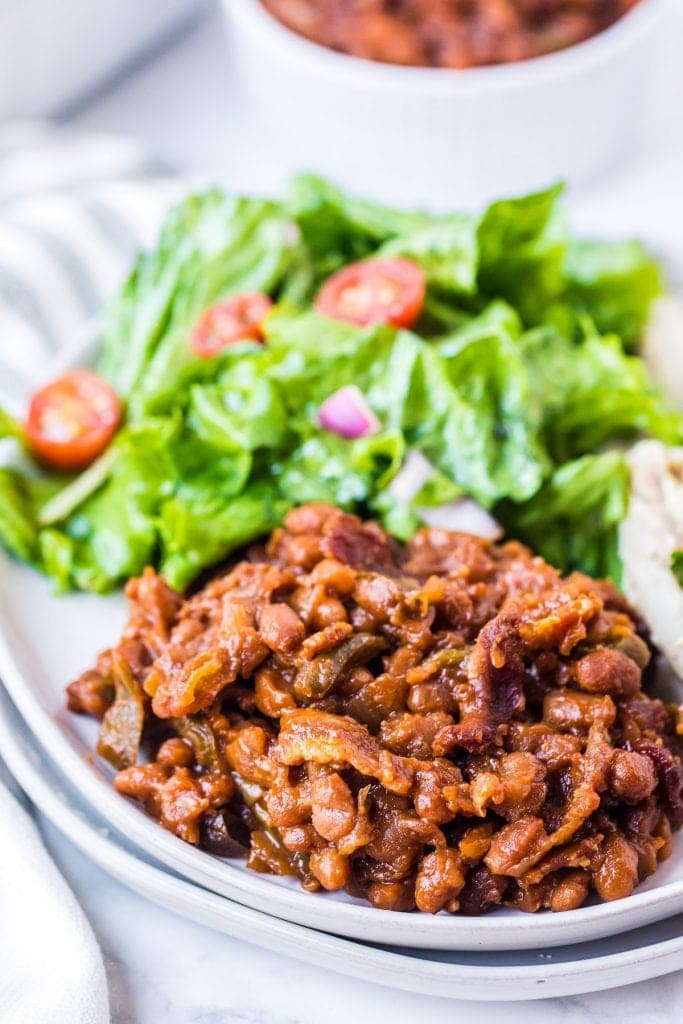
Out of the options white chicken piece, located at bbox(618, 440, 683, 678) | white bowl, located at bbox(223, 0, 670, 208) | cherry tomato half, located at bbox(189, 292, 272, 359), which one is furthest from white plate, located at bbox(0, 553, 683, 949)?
white bowl, located at bbox(223, 0, 670, 208)

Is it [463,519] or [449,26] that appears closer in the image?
[463,519]

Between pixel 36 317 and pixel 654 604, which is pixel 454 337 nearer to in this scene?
pixel 654 604

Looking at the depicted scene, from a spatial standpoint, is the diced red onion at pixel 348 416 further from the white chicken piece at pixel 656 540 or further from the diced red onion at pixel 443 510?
the white chicken piece at pixel 656 540

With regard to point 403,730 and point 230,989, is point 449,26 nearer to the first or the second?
point 403,730

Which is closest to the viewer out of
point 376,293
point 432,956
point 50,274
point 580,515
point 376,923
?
point 376,923

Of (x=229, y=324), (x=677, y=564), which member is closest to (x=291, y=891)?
(x=677, y=564)

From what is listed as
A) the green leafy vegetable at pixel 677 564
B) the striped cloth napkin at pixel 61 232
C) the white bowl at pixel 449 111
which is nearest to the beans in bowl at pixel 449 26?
the white bowl at pixel 449 111
